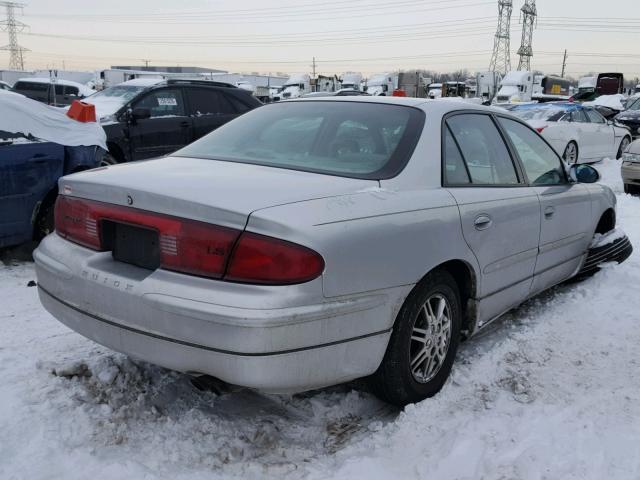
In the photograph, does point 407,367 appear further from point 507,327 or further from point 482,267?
point 507,327

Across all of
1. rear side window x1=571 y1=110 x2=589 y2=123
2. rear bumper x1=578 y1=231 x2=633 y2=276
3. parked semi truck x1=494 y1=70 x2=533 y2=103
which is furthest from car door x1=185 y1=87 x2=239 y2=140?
parked semi truck x1=494 y1=70 x2=533 y2=103

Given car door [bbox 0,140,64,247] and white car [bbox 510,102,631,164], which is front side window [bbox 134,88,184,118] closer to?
car door [bbox 0,140,64,247]

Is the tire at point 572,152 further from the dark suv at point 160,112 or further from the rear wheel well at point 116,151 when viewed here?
the rear wheel well at point 116,151

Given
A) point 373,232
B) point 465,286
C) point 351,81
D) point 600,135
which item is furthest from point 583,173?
point 351,81

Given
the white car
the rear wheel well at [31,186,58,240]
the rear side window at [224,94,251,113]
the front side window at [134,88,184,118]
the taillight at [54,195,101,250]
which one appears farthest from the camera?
the white car

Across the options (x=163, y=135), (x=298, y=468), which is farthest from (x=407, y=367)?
(x=163, y=135)

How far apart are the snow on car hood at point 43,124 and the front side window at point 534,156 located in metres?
3.75

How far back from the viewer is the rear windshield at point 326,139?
300 centimetres

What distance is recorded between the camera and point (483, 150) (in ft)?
11.9

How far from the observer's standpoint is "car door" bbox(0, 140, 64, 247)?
486cm

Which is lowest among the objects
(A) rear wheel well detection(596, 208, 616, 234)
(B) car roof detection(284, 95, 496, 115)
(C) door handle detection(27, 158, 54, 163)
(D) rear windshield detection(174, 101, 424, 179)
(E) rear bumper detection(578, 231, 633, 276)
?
(E) rear bumper detection(578, 231, 633, 276)

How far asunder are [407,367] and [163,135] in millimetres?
7051

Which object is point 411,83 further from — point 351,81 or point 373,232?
point 373,232

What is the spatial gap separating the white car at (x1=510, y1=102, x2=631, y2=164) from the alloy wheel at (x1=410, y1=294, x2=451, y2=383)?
10.3 m
